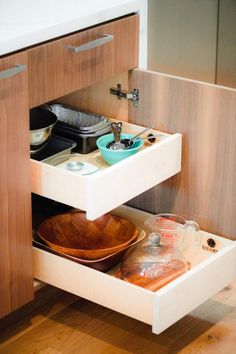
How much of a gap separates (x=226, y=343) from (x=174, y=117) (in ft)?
1.99

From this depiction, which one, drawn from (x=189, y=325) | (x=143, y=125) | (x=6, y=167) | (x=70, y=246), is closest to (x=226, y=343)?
(x=189, y=325)

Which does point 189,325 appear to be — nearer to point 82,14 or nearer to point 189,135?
point 189,135

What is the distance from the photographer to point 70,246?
2.26 meters

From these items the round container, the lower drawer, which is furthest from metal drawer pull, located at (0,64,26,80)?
the lower drawer

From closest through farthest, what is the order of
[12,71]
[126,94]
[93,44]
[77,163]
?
[12,71]
[93,44]
[77,163]
[126,94]

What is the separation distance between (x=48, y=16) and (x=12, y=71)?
26 cm

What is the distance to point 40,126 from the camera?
230 centimetres

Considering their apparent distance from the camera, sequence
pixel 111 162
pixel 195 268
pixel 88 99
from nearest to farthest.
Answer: pixel 195 268, pixel 111 162, pixel 88 99

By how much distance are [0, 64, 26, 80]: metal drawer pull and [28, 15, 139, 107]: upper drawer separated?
0.05 m

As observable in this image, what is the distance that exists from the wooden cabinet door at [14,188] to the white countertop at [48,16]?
5cm

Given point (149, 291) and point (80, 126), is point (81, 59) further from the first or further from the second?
point (149, 291)

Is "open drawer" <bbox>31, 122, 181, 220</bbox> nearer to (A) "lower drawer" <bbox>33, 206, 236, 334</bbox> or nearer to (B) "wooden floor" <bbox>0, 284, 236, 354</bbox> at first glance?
(A) "lower drawer" <bbox>33, 206, 236, 334</bbox>

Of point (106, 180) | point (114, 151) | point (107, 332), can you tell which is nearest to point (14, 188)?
point (106, 180)

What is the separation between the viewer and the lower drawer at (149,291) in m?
1.94
